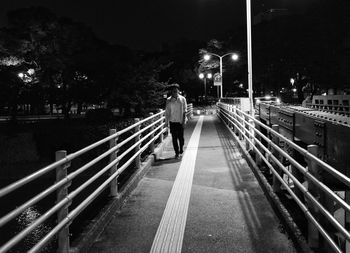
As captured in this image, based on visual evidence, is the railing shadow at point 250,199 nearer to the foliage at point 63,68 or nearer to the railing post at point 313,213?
the railing post at point 313,213

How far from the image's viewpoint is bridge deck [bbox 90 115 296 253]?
4.68m

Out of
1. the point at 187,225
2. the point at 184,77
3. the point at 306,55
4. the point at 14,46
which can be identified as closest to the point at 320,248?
the point at 187,225

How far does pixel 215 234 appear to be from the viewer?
502 cm

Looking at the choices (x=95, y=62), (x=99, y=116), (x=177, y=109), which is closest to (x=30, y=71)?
(x=95, y=62)

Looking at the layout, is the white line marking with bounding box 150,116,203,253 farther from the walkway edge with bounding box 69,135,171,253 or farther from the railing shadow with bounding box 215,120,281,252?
the railing shadow with bounding box 215,120,281,252

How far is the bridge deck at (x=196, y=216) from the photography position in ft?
15.4

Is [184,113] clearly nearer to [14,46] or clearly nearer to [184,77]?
[14,46]

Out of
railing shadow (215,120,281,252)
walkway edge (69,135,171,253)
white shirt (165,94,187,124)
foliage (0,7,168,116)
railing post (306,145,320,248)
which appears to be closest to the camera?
railing post (306,145,320,248)

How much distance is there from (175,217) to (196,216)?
290 mm

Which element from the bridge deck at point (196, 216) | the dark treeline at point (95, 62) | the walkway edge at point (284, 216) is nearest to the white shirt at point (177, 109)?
the bridge deck at point (196, 216)

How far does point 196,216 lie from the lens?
5715mm

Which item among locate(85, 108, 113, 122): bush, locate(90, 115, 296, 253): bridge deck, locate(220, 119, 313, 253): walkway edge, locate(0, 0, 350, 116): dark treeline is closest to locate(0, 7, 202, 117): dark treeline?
locate(0, 0, 350, 116): dark treeline

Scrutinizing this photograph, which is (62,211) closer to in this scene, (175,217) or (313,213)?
(175,217)

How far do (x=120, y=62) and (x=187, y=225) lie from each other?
2533 cm
